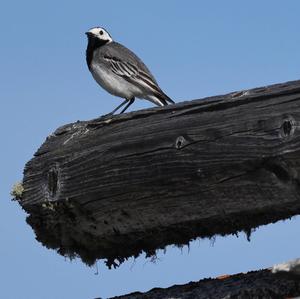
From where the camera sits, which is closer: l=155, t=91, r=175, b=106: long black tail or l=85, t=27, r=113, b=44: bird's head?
l=155, t=91, r=175, b=106: long black tail

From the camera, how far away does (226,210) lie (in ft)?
11.9

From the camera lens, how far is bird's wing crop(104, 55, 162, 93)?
12.0m

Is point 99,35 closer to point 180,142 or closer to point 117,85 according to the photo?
point 117,85

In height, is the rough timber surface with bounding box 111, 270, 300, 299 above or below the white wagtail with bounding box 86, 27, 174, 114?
below

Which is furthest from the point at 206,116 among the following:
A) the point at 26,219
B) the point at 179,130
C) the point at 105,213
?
the point at 26,219

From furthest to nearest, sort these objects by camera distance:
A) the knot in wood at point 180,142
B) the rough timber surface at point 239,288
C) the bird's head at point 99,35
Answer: the bird's head at point 99,35
the knot in wood at point 180,142
the rough timber surface at point 239,288

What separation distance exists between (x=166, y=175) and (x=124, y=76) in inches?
337

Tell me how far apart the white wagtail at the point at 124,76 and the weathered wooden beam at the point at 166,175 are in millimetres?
7280

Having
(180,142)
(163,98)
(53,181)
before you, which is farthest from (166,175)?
(163,98)

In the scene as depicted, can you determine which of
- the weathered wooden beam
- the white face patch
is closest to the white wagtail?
the white face patch

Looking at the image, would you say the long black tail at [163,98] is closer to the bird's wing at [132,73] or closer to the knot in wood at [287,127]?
the bird's wing at [132,73]

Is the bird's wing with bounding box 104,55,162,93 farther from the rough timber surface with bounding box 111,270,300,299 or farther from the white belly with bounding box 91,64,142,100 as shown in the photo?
the rough timber surface with bounding box 111,270,300,299

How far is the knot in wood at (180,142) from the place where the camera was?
367 centimetres

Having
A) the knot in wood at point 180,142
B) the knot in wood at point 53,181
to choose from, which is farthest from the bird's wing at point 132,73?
the knot in wood at point 180,142
